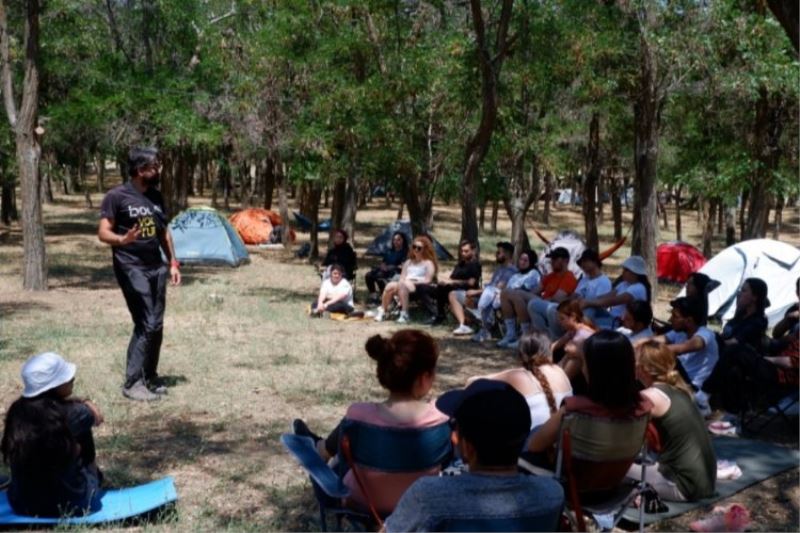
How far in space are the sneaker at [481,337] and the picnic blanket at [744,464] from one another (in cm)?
417

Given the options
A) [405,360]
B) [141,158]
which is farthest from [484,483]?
[141,158]

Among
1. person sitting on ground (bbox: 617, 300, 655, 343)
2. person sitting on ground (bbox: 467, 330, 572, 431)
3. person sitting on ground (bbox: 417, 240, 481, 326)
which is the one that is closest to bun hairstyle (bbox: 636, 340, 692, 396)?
person sitting on ground (bbox: 467, 330, 572, 431)

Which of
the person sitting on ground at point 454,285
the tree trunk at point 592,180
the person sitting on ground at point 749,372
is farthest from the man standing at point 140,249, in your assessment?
the tree trunk at point 592,180

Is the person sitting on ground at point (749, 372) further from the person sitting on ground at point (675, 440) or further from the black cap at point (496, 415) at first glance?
the black cap at point (496, 415)

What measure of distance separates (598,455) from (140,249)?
3.93m

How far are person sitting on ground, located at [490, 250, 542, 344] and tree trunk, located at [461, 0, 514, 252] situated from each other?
1.74 metres

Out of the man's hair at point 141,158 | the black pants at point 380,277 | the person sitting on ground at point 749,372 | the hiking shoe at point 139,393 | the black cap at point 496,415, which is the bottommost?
the hiking shoe at point 139,393

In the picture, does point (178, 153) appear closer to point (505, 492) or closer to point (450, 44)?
point (450, 44)

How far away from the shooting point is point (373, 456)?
3.73 metres

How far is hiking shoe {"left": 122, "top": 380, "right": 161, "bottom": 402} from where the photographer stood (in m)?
6.86

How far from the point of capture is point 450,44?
13203 millimetres

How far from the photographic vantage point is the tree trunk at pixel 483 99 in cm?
1150

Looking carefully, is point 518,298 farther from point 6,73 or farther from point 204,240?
point 204,240

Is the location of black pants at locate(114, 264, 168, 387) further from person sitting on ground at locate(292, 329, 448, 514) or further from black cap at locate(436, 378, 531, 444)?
black cap at locate(436, 378, 531, 444)
